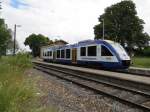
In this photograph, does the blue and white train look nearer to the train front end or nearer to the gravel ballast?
the train front end

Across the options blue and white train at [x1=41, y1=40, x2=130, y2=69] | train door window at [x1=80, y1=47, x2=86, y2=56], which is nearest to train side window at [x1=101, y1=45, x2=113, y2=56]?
blue and white train at [x1=41, y1=40, x2=130, y2=69]

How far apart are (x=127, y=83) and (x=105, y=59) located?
1248 centimetres

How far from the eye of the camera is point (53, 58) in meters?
52.7

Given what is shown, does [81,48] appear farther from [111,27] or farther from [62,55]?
[111,27]

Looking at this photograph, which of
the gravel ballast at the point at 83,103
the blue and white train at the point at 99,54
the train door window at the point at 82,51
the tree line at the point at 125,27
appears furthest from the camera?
the tree line at the point at 125,27

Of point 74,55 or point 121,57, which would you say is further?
point 74,55

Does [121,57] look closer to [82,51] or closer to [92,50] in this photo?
[92,50]

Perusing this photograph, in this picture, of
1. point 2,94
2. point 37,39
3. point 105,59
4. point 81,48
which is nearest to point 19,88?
point 2,94

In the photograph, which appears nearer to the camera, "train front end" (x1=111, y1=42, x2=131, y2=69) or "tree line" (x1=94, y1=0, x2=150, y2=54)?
"train front end" (x1=111, y1=42, x2=131, y2=69)

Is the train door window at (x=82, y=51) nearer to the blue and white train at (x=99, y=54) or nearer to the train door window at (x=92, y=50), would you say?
the blue and white train at (x=99, y=54)

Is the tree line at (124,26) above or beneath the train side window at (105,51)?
above

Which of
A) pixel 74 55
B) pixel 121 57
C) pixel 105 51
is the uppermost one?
pixel 105 51

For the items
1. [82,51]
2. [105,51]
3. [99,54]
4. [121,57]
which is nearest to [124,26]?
[82,51]

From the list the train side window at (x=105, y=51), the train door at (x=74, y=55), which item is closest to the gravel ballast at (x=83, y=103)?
the train side window at (x=105, y=51)
